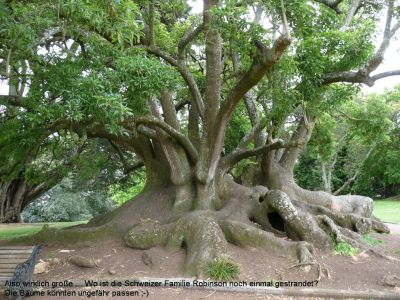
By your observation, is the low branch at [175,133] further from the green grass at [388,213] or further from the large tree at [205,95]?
the green grass at [388,213]

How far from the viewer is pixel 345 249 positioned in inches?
313

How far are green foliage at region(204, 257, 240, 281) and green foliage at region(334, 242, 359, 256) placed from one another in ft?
8.30

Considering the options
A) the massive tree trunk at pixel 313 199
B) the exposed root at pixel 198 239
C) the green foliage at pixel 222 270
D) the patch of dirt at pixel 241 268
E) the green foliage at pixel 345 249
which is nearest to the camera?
Answer: the patch of dirt at pixel 241 268

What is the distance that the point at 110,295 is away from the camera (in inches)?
249

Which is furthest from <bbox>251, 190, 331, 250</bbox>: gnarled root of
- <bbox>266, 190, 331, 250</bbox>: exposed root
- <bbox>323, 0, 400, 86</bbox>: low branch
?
<bbox>323, 0, 400, 86</bbox>: low branch

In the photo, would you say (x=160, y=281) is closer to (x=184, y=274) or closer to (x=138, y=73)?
(x=184, y=274)

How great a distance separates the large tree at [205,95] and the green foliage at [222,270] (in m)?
0.16

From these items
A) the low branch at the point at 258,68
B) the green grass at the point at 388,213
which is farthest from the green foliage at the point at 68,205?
the green grass at the point at 388,213

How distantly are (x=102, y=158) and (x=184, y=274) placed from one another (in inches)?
362

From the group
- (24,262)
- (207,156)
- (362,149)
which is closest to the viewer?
(24,262)

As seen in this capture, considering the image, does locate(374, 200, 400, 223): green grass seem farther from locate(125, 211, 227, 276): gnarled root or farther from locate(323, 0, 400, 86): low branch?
locate(125, 211, 227, 276): gnarled root

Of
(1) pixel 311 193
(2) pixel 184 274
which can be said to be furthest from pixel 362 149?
(2) pixel 184 274

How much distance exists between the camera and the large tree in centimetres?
571

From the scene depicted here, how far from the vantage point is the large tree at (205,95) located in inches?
225
